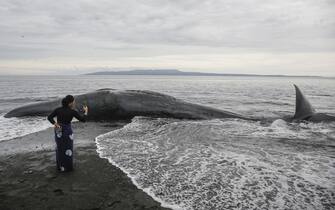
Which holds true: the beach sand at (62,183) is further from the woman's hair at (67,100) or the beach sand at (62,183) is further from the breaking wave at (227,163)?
the woman's hair at (67,100)

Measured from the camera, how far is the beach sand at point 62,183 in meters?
5.35

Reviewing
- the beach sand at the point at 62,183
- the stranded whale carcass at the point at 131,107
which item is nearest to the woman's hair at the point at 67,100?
the beach sand at the point at 62,183

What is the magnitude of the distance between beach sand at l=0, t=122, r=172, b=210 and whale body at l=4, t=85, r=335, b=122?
4391 millimetres

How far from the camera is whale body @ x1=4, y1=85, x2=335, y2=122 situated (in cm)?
1341

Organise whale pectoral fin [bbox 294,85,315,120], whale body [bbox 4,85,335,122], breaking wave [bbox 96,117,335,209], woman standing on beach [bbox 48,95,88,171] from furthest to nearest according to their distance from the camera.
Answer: whale pectoral fin [bbox 294,85,315,120], whale body [bbox 4,85,335,122], woman standing on beach [bbox 48,95,88,171], breaking wave [bbox 96,117,335,209]

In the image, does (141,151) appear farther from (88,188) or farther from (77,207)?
(77,207)

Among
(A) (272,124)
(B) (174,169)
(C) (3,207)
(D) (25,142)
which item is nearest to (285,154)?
(B) (174,169)

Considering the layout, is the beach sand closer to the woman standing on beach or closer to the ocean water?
the woman standing on beach

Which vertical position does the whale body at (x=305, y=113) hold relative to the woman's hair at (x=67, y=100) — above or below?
below

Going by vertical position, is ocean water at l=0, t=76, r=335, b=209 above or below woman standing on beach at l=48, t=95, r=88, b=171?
below

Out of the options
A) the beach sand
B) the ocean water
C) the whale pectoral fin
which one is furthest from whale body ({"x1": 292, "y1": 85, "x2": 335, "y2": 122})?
the beach sand

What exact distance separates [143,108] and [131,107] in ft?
1.62

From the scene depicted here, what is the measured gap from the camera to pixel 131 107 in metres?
13.7

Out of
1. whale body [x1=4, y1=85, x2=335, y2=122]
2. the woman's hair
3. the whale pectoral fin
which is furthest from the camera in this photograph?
the whale pectoral fin
